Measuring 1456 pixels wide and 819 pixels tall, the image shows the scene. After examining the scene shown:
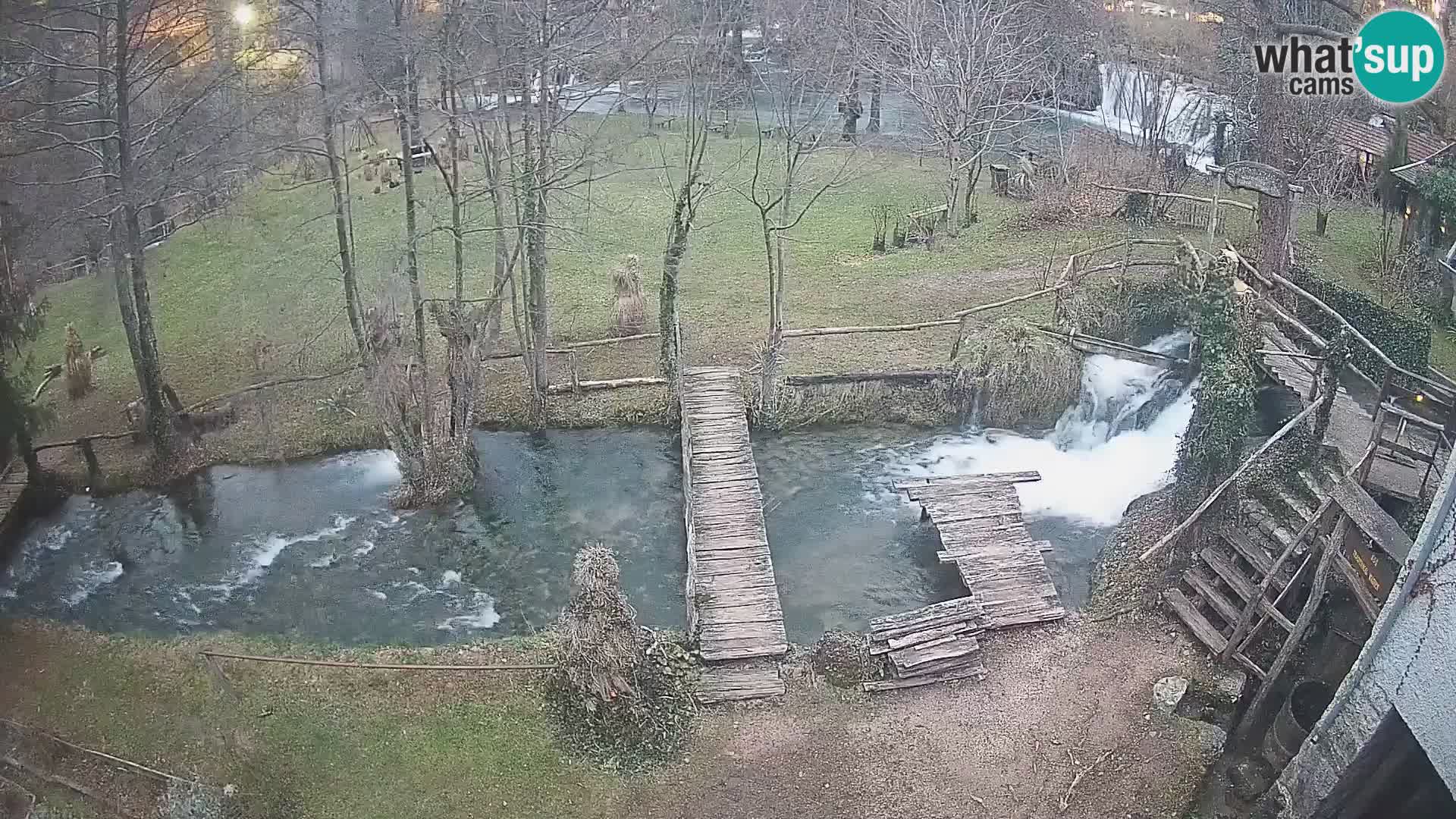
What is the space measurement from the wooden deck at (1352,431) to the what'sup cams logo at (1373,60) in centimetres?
473

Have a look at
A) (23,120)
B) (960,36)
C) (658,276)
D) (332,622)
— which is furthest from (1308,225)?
(23,120)

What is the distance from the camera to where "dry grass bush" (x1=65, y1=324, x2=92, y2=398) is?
21250 mm

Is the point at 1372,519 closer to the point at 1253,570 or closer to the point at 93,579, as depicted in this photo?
the point at 1253,570

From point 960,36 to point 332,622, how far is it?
70.8 feet

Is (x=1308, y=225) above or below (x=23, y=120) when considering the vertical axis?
below

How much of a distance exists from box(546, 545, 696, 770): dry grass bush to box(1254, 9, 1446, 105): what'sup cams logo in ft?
45.9

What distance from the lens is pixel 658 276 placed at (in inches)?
1064

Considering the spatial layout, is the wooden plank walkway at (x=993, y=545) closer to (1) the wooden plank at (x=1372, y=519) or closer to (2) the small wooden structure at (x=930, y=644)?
(2) the small wooden structure at (x=930, y=644)

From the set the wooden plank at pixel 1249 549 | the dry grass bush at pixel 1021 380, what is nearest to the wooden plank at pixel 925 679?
the wooden plank at pixel 1249 549

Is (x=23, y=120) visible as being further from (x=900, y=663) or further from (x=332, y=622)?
(x=900, y=663)

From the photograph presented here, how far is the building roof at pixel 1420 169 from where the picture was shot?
857 inches

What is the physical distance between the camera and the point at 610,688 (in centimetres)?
1336

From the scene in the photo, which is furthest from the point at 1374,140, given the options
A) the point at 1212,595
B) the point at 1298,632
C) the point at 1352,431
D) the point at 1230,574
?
the point at 1298,632

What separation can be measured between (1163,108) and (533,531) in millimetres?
24068
